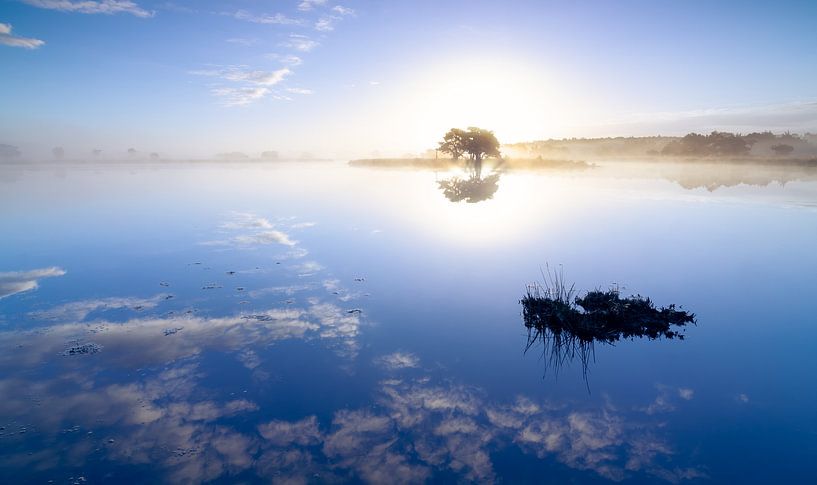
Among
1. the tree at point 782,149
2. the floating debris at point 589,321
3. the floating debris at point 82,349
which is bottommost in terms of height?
the floating debris at point 589,321

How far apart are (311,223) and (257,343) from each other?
23107 millimetres

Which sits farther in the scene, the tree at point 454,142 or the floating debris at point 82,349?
the tree at point 454,142

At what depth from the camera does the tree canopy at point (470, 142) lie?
89.6 m

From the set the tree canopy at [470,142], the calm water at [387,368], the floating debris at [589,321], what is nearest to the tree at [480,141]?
the tree canopy at [470,142]

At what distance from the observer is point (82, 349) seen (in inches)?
507

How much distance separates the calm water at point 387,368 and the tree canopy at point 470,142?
218ft

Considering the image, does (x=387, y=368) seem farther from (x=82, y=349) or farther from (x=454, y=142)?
(x=454, y=142)

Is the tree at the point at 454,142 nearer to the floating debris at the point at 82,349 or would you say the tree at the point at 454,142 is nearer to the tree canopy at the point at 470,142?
the tree canopy at the point at 470,142

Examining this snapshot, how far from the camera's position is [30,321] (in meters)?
15.0

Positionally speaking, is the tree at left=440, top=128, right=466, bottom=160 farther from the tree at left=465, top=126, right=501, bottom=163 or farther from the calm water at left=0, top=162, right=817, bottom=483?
the calm water at left=0, top=162, right=817, bottom=483

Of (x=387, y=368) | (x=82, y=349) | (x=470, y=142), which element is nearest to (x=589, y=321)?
(x=387, y=368)

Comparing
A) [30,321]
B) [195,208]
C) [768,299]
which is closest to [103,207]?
[195,208]

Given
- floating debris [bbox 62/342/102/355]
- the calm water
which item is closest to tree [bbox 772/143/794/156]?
the calm water

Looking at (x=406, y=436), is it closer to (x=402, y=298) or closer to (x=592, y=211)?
(x=402, y=298)
